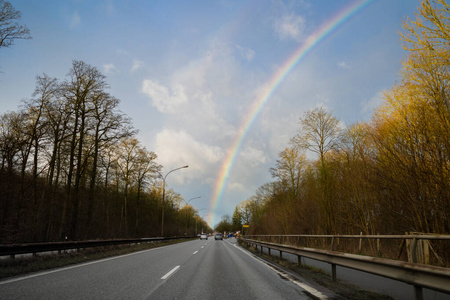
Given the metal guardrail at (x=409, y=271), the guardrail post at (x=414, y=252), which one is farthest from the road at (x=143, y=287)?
the guardrail post at (x=414, y=252)

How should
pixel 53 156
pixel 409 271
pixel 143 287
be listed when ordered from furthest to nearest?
1. pixel 53 156
2. pixel 143 287
3. pixel 409 271

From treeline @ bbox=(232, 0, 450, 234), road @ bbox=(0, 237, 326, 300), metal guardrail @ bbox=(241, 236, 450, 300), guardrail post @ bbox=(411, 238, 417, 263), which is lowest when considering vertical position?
road @ bbox=(0, 237, 326, 300)

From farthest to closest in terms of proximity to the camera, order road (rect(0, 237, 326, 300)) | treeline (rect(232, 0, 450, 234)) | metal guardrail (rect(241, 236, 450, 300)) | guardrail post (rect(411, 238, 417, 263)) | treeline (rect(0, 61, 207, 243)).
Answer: treeline (rect(0, 61, 207, 243)) < treeline (rect(232, 0, 450, 234)) < road (rect(0, 237, 326, 300)) < guardrail post (rect(411, 238, 417, 263)) < metal guardrail (rect(241, 236, 450, 300))

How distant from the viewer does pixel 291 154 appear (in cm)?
3522

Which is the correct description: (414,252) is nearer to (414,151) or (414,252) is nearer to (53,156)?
(414,151)

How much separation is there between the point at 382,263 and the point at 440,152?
4947mm

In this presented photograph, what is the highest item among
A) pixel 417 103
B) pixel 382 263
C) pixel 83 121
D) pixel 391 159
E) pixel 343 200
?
pixel 83 121

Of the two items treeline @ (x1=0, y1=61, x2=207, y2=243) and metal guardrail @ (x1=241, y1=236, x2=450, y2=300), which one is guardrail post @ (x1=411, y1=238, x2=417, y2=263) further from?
treeline @ (x1=0, y1=61, x2=207, y2=243)

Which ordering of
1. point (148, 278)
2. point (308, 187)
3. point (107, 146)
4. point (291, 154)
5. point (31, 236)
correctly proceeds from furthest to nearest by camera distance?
point (291, 154) < point (308, 187) < point (107, 146) < point (31, 236) < point (148, 278)

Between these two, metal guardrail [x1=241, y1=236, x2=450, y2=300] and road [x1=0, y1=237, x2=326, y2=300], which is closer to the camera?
metal guardrail [x1=241, y1=236, x2=450, y2=300]

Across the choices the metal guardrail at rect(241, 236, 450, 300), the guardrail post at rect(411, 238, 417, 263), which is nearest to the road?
the metal guardrail at rect(241, 236, 450, 300)

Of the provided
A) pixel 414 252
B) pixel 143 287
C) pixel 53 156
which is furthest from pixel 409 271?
pixel 53 156

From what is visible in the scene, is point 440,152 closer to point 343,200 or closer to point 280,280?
point 280,280

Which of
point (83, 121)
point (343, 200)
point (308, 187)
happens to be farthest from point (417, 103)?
point (83, 121)
